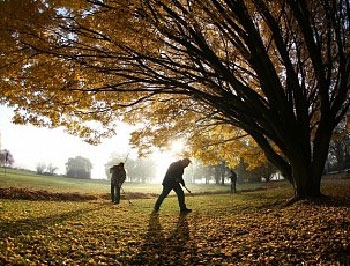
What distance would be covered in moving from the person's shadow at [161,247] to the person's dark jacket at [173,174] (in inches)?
107

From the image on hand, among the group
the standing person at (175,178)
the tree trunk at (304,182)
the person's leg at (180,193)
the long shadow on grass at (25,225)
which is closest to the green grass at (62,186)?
the standing person at (175,178)

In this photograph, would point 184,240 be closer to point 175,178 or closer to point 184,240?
point 184,240

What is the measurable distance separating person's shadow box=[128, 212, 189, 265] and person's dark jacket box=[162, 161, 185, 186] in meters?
2.72

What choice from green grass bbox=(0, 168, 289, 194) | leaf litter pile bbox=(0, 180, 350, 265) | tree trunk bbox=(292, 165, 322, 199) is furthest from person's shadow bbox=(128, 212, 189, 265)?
green grass bbox=(0, 168, 289, 194)

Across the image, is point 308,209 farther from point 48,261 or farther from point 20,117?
point 20,117

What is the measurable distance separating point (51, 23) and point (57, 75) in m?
1.51

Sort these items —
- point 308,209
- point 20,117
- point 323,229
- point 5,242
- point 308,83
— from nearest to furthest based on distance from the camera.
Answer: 1. point 5,242
2. point 323,229
3. point 308,209
4. point 20,117
5. point 308,83

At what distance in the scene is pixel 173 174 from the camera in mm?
10953

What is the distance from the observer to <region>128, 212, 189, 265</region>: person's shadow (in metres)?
5.07

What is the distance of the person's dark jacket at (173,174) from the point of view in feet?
35.8

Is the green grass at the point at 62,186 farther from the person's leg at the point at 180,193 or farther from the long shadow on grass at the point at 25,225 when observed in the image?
the long shadow on grass at the point at 25,225

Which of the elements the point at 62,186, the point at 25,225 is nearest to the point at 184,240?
the point at 25,225

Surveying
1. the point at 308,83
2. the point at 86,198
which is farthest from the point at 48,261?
the point at 86,198

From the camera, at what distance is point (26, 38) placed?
24.8 feet
